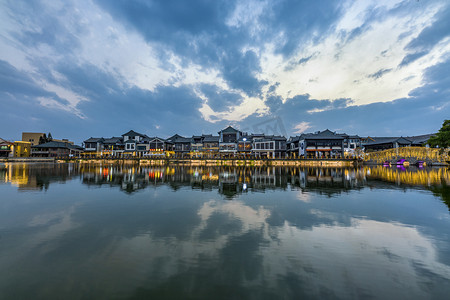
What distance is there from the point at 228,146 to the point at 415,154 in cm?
5880

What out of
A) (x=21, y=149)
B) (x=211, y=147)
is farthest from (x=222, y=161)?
(x=21, y=149)

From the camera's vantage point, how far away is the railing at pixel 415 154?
52750 mm

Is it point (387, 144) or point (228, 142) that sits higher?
point (228, 142)

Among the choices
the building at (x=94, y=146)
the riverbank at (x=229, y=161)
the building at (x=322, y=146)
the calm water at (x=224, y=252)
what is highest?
the building at (x=94, y=146)

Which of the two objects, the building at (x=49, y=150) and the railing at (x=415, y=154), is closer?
the railing at (x=415, y=154)

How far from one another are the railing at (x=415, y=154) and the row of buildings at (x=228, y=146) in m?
8.33

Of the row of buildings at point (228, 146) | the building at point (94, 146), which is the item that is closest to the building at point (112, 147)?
the row of buildings at point (228, 146)

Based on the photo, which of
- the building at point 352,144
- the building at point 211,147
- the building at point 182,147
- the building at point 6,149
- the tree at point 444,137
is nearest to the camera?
the tree at point 444,137

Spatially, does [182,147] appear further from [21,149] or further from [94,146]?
[21,149]

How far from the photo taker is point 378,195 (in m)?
15.7

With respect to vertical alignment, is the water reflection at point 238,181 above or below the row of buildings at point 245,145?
below

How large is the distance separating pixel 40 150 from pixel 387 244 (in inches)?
4840

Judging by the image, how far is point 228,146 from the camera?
74688 mm

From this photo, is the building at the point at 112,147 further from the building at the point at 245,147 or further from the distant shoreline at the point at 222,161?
the building at the point at 245,147
